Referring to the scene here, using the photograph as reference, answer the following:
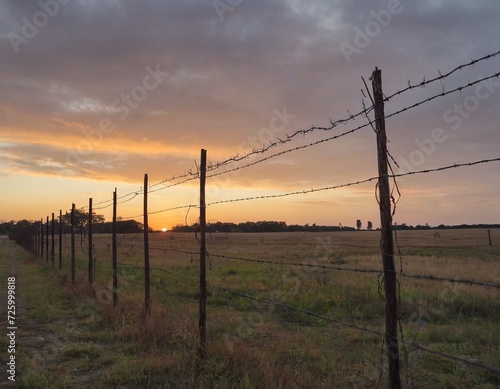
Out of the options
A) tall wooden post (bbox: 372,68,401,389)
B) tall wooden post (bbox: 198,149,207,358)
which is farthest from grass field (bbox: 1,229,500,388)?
tall wooden post (bbox: 372,68,401,389)

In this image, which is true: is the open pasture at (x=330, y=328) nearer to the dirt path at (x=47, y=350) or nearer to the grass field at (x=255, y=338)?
the grass field at (x=255, y=338)

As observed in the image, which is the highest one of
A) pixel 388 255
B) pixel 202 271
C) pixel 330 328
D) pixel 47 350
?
pixel 388 255

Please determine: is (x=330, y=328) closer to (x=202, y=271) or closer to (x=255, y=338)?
(x=255, y=338)

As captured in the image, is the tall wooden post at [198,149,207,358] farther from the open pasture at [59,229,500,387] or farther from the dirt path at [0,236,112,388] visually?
the dirt path at [0,236,112,388]

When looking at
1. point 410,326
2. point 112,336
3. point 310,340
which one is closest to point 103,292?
point 112,336

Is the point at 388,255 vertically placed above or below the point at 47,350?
above

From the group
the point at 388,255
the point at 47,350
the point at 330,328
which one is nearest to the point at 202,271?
the point at 47,350

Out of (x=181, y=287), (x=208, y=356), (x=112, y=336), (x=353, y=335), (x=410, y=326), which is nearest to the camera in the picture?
(x=208, y=356)

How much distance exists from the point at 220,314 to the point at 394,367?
787 centimetres

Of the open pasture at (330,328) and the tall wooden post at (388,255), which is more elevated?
the tall wooden post at (388,255)

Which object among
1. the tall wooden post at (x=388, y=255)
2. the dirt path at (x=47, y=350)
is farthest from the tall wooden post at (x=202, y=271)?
the tall wooden post at (x=388, y=255)

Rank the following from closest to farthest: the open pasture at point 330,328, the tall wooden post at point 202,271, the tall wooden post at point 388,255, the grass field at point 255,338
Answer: the tall wooden post at point 388,255
the grass field at point 255,338
the open pasture at point 330,328
the tall wooden post at point 202,271

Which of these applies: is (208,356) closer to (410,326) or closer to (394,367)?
(394,367)

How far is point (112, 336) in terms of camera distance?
28.0 feet
